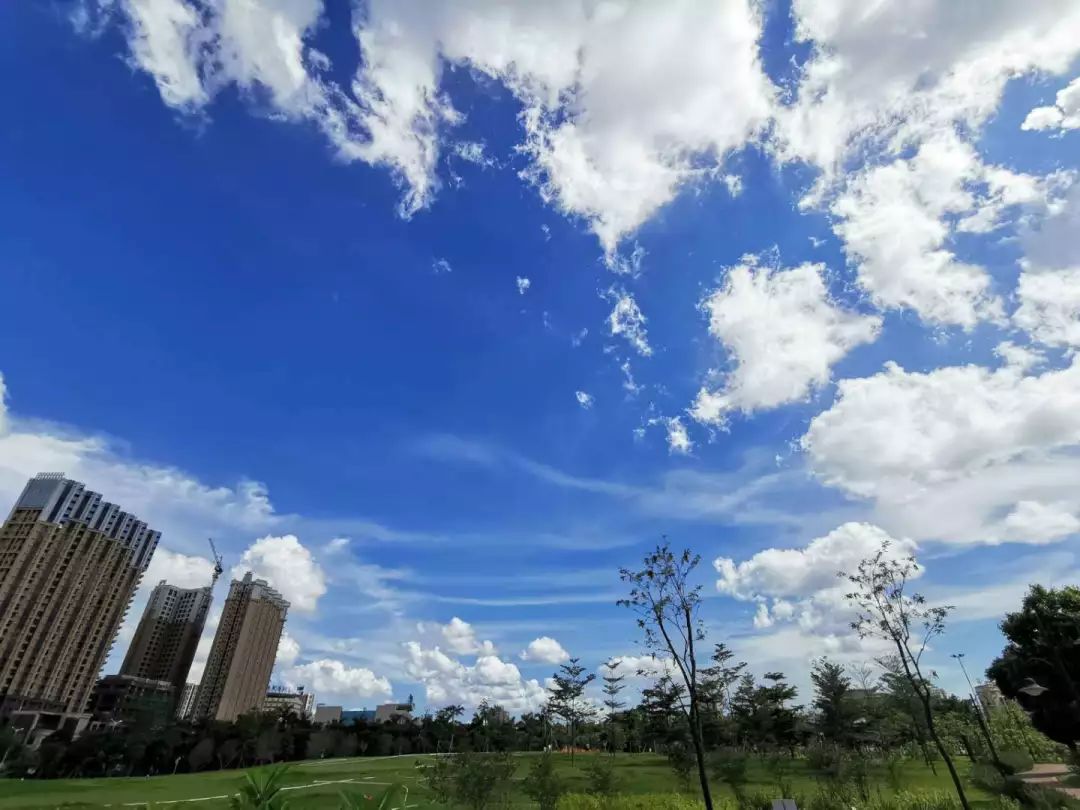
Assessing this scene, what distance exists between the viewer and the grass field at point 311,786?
34281 mm

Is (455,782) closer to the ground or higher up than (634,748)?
closer to the ground

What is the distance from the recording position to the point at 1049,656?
121 feet

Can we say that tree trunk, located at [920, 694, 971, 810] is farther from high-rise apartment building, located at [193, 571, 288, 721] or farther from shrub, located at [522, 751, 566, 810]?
high-rise apartment building, located at [193, 571, 288, 721]

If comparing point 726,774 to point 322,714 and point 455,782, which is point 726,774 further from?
point 322,714

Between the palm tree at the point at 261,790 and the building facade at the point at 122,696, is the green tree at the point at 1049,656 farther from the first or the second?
the building facade at the point at 122,696

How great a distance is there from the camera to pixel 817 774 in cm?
4000

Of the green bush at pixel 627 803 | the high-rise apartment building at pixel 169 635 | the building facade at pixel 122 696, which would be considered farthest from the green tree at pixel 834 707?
the high-rise apartment building at pixel 169 635

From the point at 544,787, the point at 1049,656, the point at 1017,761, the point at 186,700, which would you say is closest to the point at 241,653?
the point at 186,700

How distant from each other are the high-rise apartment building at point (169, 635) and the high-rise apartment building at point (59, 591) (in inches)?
1407

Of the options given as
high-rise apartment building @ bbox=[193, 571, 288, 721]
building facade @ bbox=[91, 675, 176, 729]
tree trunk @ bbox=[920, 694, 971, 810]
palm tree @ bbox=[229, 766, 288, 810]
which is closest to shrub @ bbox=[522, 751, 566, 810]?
tree trunk @ bbox=[920, 694, 971, 810]

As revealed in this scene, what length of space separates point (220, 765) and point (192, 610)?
91198 millimetres

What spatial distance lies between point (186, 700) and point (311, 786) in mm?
125748

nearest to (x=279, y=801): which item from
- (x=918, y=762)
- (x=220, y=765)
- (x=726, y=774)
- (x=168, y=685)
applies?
(x=726, y=774)

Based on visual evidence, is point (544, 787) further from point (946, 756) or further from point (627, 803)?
point (946, 756)
